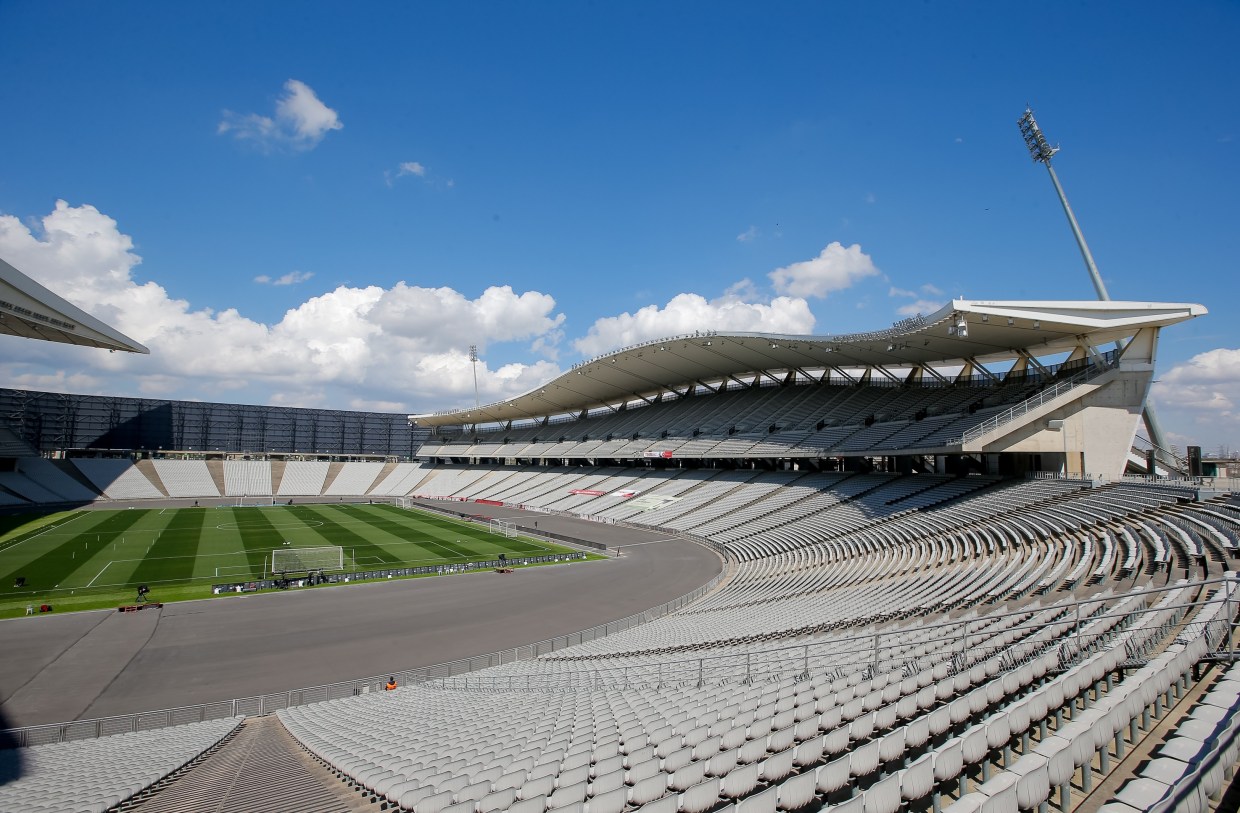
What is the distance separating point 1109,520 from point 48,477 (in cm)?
8950

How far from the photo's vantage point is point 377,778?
A: 7.77 meters

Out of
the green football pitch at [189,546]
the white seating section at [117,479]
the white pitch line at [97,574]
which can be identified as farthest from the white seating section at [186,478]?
the white pitch line at [97,574]

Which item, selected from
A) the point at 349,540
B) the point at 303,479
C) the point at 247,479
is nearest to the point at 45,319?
the point at 349,540

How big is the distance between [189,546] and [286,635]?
23501mm

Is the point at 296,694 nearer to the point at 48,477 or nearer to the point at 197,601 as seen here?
the point at 197,601

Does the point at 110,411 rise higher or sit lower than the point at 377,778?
higher

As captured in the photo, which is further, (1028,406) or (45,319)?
(45,319)

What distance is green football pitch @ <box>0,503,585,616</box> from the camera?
2842 centimetres

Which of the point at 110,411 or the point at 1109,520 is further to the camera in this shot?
the point at 110,411

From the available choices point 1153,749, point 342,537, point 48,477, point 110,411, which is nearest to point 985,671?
point 1153,749

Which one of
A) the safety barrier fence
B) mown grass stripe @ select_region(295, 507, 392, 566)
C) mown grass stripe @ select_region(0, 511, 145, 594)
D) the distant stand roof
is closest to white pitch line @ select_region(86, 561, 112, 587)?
mown grass stripe @ select_region(0, 511, 145, 594)

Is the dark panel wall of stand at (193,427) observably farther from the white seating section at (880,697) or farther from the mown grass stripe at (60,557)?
the white seating section at (880,697)

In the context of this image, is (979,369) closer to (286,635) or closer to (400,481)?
(286,635)

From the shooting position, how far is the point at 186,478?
76.7 m
